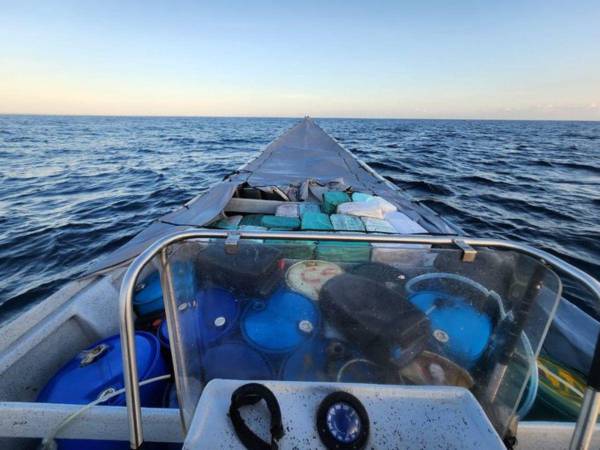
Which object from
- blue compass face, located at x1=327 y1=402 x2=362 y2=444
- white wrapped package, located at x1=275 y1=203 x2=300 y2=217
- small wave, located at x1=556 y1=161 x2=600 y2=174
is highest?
blue compass face, located at x1=327 y1=402 x2=362 y2=444

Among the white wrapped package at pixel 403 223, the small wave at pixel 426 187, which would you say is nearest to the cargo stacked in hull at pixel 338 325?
the white wrapped package at pixel 403 223

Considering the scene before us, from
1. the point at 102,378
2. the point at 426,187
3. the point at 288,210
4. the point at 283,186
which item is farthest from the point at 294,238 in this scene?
the point at 426,187

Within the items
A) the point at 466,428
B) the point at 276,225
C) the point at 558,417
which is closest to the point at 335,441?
the point at 466,428

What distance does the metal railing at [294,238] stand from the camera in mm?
995

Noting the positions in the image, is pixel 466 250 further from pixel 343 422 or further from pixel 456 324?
pixel 343 422

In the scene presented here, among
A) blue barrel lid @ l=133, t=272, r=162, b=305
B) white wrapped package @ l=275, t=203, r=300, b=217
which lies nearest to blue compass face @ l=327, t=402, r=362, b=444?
blue barrel lid @ l=133, t=272, r=162, b=305

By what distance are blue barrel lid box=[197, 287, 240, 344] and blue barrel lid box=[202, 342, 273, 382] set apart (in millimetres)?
76

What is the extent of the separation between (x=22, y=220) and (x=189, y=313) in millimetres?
9140

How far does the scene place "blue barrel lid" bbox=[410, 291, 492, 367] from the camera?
1454mm

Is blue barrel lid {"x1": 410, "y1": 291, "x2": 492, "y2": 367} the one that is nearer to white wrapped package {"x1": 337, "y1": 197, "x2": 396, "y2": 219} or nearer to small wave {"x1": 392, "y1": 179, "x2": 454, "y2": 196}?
white wrapped package {"x1": 337, "y1": 197, "x2": 396, "y2": 219}

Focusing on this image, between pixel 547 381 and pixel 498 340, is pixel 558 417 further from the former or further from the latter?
pixel 498 340

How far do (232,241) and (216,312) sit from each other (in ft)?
1.46

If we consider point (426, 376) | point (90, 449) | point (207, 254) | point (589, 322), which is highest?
point (207, 254)

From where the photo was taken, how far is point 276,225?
3.99m
